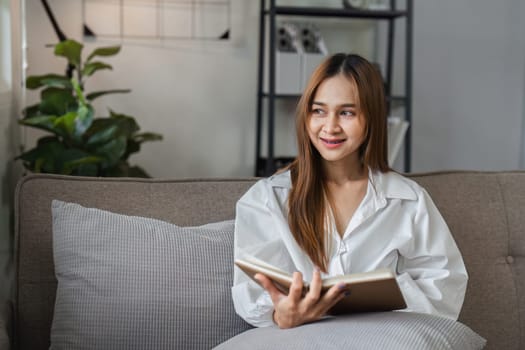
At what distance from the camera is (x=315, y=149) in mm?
1695

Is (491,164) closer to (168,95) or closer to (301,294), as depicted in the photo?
(168,95)

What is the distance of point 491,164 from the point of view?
3.89 m

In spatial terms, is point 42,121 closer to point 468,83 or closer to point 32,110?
point 32,110

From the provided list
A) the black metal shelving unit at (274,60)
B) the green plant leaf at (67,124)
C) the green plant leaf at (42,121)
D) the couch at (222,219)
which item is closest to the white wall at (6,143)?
the green plant leaf at (42,121)

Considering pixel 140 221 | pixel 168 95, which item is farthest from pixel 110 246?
pixel 168 95

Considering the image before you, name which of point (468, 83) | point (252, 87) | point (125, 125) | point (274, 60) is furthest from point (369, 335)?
point (468, 83)

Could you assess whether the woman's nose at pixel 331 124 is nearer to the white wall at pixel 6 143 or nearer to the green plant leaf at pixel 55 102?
the white wall at pixel 6 143

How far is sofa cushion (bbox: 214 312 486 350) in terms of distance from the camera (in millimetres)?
1249

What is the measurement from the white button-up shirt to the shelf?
1.65 m

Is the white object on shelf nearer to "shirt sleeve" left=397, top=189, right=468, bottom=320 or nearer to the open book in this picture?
"shirt sleeve" left=397, top=189, right=468, bottom=320

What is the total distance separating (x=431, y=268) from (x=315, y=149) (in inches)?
13.5

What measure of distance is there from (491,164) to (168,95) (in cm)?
160

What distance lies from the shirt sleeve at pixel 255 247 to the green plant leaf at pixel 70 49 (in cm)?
→ 133

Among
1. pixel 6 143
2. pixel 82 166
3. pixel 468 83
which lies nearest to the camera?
pixel 6 143
